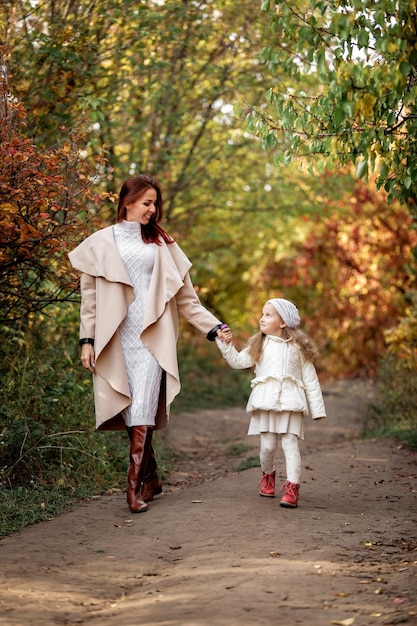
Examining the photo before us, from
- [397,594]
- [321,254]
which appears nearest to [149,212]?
[397,594]

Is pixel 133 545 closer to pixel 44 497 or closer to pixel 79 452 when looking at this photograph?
pixel 44 497

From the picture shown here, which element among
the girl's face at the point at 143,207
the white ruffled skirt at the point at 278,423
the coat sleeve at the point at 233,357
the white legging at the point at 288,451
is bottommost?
the white legging at the point at 288,451

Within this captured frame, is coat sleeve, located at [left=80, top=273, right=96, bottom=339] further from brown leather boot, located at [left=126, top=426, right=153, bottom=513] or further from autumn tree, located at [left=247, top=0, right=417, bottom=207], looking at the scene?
autumn tree, located at [left=247, top=0, right=417, bottom=207]

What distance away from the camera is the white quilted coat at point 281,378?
19.3ft

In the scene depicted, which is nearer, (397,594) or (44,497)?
(397,594)

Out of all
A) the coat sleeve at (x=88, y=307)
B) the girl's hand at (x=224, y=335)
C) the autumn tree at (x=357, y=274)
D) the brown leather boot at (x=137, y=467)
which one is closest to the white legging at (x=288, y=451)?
the girl's hand at (x=224, y=335)

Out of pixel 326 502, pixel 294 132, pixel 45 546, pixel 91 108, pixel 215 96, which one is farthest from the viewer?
pixel 215 96

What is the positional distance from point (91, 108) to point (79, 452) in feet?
10.1

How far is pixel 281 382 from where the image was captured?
5.92m

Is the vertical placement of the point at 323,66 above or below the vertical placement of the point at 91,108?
below

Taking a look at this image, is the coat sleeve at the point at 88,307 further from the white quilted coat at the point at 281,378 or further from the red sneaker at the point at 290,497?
the red sneaker at the point at 290,497

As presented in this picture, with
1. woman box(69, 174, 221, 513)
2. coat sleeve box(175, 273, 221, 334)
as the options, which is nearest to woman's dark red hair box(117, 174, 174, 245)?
woman box(69, 174, 221, 513)

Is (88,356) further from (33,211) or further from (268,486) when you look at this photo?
(268,486)

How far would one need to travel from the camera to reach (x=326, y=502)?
6176mm
